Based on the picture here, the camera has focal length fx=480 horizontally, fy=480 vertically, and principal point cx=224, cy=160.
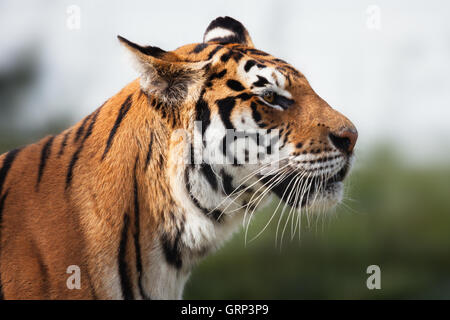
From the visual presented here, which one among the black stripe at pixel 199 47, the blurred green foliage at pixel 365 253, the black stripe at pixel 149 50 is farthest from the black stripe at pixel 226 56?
the blurred green foliage at pixel 365 253

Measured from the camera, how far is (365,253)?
189 inches

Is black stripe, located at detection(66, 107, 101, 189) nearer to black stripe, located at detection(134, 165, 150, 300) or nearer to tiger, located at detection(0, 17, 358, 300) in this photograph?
tiger, located at detection(0, 17, 358, 300)

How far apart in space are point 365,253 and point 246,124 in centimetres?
349

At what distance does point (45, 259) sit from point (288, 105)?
40.2 inches

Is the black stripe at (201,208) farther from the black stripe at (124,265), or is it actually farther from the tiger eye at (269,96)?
the tiger eye at (269,96)

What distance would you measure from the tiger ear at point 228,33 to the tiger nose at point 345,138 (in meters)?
0.58

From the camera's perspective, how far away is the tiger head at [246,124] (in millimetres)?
1747

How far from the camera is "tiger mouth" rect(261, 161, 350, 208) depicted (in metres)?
1.79

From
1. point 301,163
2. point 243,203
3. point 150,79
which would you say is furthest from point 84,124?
point 301,163

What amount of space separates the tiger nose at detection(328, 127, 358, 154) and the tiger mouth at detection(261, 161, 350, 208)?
0.06 meters

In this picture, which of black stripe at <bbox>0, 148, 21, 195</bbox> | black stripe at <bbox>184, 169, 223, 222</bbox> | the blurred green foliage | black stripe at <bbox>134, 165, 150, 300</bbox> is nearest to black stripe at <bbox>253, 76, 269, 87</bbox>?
black stripe at <bbox>184, 169, 223, 222</bbox>

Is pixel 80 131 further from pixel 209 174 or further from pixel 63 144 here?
pixel 209 174

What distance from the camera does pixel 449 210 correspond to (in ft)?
16.2

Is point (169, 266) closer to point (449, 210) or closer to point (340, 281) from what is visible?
point (340, 281)
